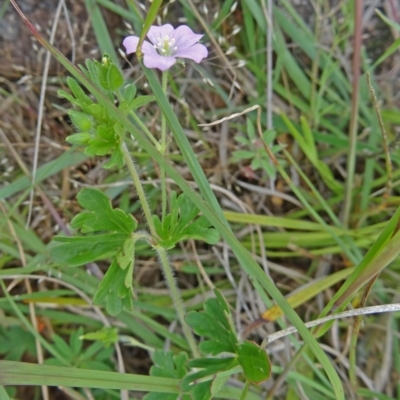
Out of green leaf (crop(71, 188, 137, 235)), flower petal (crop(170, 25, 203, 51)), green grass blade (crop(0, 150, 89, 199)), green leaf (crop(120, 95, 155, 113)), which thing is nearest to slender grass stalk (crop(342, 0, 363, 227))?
flower petal (crop(170, 25, 203, 51))

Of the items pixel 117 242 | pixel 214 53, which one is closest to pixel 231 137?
pixel 214 53

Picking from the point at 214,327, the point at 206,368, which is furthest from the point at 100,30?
the point at 206,368

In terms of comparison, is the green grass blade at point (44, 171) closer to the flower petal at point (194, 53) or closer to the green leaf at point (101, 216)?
the green leaf at point (101, 216)

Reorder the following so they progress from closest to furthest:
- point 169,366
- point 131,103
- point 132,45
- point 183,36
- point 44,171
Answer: point 131,103
point 132,45
point 183,36
point 169,366
point 44,171

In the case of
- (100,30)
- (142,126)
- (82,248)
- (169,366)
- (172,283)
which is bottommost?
(169,366)

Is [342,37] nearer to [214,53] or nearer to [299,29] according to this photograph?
[299,29]

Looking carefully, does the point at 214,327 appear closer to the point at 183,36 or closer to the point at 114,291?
the point at 114,291

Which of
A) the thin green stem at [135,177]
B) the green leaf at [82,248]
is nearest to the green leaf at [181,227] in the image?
the thin green stem at [135,177]
